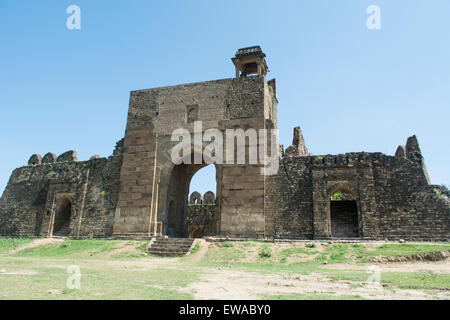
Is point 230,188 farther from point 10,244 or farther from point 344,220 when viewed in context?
point 10,244

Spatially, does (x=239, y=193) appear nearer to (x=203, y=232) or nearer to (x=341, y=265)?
(x=341, y=265)

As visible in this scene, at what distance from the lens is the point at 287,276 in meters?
8.37

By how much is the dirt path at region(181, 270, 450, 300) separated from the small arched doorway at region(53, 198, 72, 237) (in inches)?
655

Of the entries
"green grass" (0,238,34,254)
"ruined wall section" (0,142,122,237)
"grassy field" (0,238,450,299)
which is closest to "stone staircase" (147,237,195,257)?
"grassy field" (0,238,450,299)

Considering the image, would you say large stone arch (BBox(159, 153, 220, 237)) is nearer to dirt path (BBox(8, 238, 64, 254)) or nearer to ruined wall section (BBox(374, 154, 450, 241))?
dirt path (BBox(8, 238, 64, 254))

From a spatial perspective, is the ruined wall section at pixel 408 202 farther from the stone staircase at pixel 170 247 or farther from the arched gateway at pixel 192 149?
the stone staircase at pixel 170 247

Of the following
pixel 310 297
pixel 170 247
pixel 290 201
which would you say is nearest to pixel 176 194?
→ pixel 170 247

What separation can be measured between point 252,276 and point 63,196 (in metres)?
16.8

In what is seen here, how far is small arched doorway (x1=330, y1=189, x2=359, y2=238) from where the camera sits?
16984 millimetres

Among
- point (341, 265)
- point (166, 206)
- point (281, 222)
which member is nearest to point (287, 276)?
point (341, 265)

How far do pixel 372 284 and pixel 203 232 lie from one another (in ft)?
78.4

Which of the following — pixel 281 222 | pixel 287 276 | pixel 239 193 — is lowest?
pixel 287 276

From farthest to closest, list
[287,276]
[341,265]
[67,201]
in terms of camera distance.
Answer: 1. [67,201]
2. [341,265]
3. [287,276]

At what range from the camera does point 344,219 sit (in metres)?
17.5
